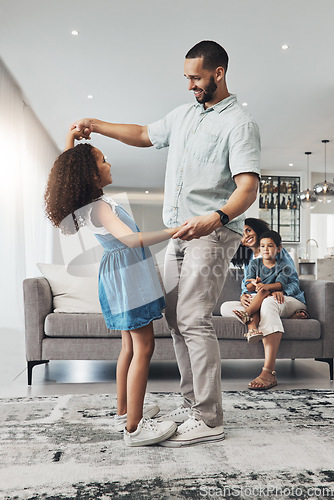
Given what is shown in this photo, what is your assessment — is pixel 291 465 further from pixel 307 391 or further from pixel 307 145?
pixel 307 145

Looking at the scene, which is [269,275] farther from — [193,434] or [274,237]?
[193,434]

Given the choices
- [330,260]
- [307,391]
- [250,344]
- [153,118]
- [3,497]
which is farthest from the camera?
[153,118]

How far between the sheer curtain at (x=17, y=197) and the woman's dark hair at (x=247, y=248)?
7.59 ft

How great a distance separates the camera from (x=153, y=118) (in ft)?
20.8

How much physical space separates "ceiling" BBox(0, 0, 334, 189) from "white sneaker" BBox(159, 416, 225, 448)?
3.16 metres

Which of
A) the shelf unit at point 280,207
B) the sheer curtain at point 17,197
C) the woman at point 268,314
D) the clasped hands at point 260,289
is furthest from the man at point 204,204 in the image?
the shelf unit at point 280,207

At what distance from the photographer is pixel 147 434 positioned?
1638mm

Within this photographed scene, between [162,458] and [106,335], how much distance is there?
134 cm

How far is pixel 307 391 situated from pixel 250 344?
0.49 m

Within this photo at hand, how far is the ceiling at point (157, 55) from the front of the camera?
12.3 ft

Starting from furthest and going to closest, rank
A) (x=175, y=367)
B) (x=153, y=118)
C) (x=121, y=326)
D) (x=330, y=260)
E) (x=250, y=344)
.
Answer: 1. (x=153, y=118)
2. (x=330, y=260)
3. (x=175, y=367)
4. (x=250, y=344)
5. (x=121, y=326)

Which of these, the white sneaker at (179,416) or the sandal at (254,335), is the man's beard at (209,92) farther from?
the sandal at (254,335)

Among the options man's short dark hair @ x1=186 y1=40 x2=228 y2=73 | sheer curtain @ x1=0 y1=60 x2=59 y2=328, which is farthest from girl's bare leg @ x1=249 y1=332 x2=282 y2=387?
sheer curtain @ x1=0 y1=60 x2=59 y2=328

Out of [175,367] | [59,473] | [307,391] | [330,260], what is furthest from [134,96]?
[59,473]
